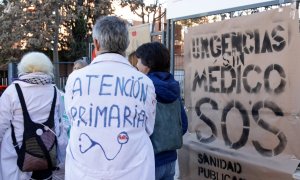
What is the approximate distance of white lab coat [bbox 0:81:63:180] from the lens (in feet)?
10.6

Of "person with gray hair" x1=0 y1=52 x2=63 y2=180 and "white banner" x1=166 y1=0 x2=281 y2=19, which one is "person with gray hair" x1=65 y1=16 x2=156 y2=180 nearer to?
"person with gray hair" x1=0 y1=52 x2=63 y2=180

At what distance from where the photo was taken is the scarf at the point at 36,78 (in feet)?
11.0

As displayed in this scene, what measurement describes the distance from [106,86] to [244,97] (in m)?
1.30

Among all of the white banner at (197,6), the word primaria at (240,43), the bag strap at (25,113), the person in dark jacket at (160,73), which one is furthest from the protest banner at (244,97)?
the bag strap at (25,113)

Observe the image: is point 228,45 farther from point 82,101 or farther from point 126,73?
point 82,101

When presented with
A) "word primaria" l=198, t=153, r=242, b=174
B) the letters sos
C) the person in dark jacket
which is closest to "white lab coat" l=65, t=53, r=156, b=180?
the person in dark jacket

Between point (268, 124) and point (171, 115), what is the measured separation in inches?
25.9

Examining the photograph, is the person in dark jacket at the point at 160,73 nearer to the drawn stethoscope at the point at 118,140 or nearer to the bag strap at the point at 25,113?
the drawn stethoscope at the point at 118,140

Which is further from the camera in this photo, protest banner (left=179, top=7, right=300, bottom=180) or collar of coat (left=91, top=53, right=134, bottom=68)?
protest banner (left=179, top=7, right=300, bottom=180)

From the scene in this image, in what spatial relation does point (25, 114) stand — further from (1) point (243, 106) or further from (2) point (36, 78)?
(1) point (243, 106)

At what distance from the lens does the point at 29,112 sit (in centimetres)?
329

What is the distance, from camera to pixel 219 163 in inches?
134

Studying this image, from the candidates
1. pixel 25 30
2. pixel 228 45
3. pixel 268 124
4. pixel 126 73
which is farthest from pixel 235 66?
pixel 25 30

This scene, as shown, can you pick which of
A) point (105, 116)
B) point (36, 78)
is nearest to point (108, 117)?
point (105, 116)
